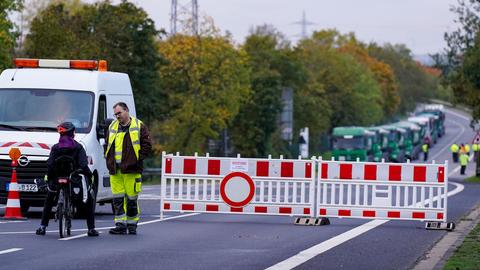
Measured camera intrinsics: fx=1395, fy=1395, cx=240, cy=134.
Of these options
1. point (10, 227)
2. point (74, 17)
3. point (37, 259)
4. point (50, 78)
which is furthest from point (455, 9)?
point (37, 259)

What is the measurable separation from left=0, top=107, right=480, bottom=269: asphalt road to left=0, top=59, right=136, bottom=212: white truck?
77 centimetres

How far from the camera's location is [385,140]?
322 ft

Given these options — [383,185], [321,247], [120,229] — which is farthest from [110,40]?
[321,247]

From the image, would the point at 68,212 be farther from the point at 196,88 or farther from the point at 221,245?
the point at 196,88

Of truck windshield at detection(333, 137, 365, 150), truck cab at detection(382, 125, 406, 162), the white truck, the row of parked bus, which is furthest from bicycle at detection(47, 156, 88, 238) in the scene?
truck cab at detection(382, 125, 406, 162)

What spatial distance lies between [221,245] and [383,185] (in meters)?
5.42

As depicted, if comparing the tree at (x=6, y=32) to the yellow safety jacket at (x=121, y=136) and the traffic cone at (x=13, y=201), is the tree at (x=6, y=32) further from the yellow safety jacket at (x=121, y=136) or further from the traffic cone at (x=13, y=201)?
the yellow safety jacket at (x=121, y=136)

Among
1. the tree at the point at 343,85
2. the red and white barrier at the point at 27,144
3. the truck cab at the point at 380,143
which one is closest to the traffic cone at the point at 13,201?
the red and white barrier at the point at 27,144

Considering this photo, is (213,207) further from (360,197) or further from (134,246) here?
(134,246)

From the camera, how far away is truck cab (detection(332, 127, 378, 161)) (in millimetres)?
85688

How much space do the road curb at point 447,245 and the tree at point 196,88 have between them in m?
60.9

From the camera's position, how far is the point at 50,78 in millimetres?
23797

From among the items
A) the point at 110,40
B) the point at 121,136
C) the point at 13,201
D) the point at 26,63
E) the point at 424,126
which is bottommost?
the point at 13,201

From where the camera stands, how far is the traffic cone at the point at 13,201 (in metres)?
21.9
